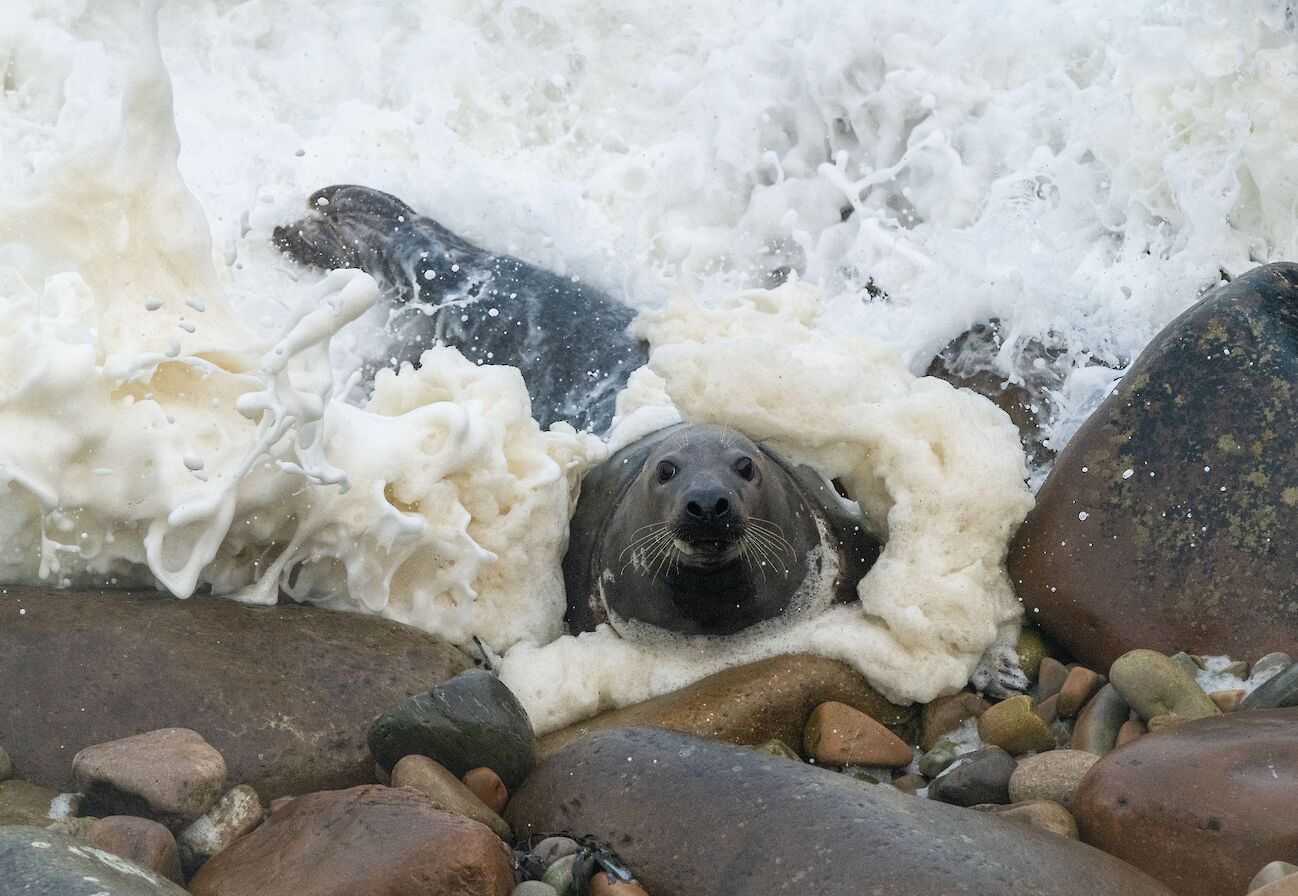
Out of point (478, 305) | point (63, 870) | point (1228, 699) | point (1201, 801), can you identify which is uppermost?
point (1201, 801)

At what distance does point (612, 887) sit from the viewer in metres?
3.38

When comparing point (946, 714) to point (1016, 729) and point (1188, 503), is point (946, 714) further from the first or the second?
point (1188, 503)

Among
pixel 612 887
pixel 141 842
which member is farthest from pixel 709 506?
pixel 141 842

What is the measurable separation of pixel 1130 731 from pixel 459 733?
1.86 metres

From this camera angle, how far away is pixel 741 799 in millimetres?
3477

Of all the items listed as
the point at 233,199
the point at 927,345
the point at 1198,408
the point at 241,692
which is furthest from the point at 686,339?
the point at 233,199

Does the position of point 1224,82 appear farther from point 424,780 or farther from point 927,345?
point 424,780

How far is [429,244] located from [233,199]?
1.66m

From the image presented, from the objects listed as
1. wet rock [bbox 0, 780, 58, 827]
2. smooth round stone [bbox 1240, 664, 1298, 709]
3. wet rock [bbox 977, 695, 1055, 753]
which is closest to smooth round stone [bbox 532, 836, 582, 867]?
wet rock [bbox 0, 780, 58, 827]

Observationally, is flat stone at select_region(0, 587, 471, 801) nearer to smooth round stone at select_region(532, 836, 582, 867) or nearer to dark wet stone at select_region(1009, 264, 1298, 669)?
smooth round stone at select_region(532, 836, 582, 867)

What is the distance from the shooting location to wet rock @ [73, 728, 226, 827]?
3600 millimetres

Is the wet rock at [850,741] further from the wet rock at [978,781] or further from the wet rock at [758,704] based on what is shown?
the wet rock at [978,781]

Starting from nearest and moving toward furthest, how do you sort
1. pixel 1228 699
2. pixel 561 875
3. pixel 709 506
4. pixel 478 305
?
pixel 561 875 < pixel 1228 699 < pixel 709 506 < pixel 478 305

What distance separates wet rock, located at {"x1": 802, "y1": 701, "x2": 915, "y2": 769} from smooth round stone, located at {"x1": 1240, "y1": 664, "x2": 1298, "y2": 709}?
0.98 metres
